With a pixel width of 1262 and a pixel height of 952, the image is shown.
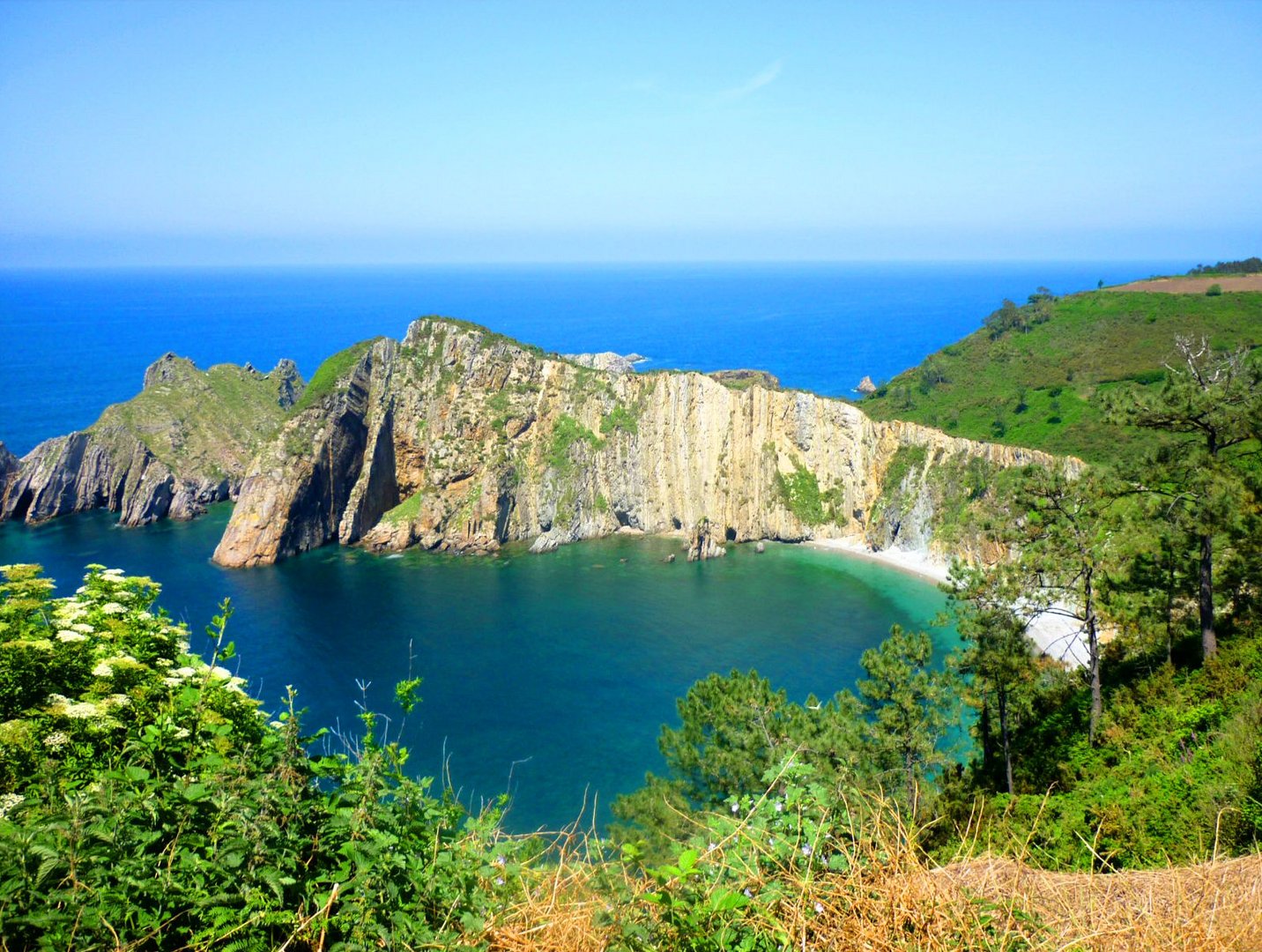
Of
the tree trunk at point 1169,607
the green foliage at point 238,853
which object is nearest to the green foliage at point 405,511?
the tree trunk at point 1169,607

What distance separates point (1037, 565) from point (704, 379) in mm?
49103

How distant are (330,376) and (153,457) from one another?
768 inches

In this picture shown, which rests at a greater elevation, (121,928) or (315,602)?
(121,928)

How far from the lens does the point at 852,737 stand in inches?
650

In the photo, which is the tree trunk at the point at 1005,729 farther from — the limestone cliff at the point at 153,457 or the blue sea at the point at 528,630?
the limestone cliff at the point at 153,457

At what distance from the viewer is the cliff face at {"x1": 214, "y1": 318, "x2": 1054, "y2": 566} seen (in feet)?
196

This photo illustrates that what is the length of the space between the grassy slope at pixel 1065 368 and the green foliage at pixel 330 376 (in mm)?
47083

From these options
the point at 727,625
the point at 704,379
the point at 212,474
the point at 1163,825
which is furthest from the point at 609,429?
the point at 1163,825

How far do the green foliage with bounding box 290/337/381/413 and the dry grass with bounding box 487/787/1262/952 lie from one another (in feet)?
212

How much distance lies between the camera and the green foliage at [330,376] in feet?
207

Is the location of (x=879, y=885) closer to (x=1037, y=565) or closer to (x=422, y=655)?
(x=1037, y=565)

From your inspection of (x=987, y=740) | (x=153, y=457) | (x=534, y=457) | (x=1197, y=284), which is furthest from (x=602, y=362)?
(x=1197, y=284)

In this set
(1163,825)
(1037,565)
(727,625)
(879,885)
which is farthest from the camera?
(727,625)

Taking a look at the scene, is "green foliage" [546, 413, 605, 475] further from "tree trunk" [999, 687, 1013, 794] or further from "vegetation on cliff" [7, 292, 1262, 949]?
"tree trunk" [999, 687, 1013, 794]
